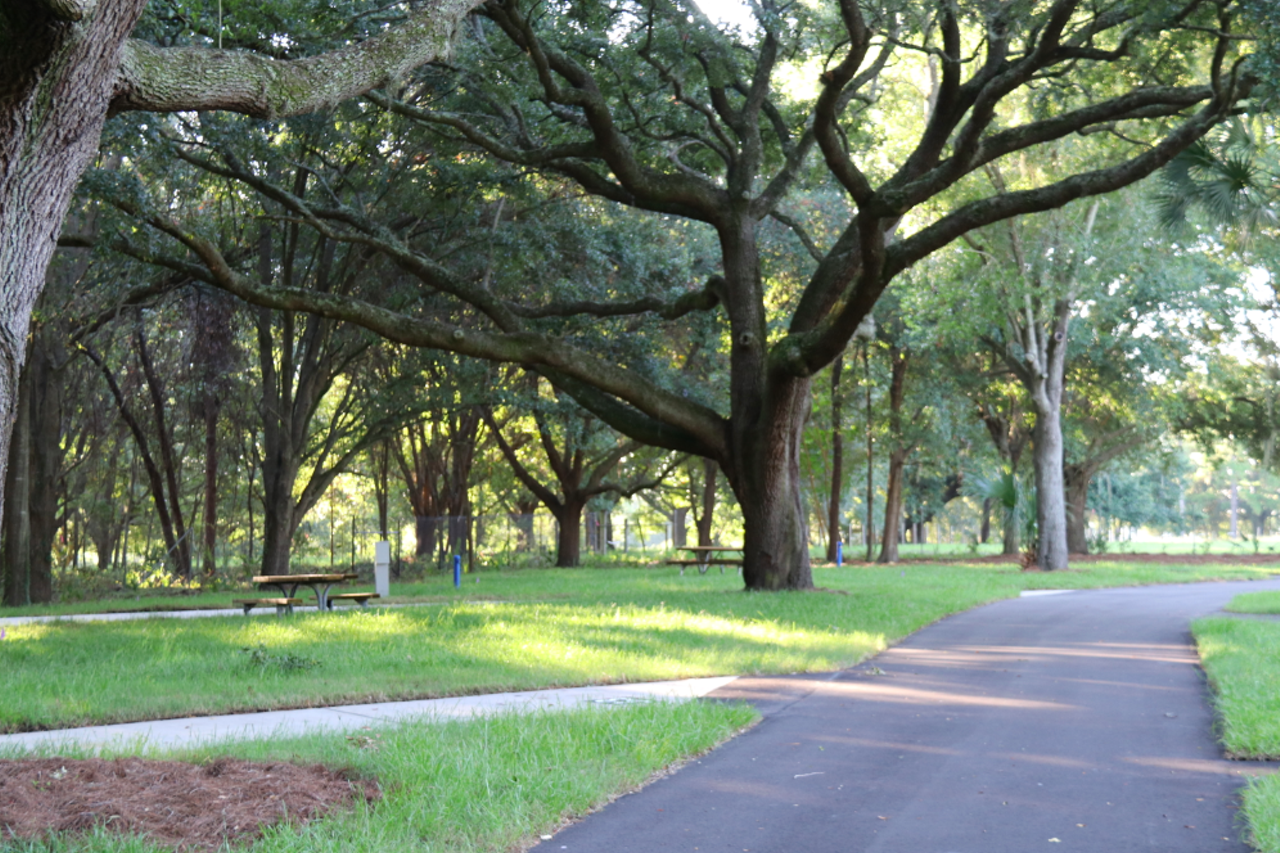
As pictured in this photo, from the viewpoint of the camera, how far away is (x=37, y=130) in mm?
4629

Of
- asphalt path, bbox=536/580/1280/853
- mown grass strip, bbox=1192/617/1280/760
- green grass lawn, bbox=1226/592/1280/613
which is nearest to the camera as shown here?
asphalt path, bbox=536/580/1280/853

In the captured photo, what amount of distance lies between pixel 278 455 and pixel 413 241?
502cm

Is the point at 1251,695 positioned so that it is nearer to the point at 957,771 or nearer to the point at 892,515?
the point at 957,771

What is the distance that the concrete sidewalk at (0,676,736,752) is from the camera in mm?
6671

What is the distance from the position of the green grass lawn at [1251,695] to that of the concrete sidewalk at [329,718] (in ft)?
12.4

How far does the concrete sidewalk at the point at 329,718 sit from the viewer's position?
667cm

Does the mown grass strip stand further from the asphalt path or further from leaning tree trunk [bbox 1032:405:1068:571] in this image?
leaning tree trunk [bbox 1032:405:1068:571]

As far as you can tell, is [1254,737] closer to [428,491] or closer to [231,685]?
[231,685]

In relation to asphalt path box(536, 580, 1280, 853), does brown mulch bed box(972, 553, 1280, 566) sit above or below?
below

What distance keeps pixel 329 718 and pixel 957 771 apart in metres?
4.24

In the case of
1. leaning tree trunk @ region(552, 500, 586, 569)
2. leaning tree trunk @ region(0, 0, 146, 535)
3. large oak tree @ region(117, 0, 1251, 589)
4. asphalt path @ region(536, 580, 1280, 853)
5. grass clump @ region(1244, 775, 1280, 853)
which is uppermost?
large oak tree @ region(117, 0, 1251, 589)

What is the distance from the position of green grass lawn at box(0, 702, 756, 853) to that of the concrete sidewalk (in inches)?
17.8

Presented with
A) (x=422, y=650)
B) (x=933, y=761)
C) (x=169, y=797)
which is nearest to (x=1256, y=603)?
(x=933, y=761)

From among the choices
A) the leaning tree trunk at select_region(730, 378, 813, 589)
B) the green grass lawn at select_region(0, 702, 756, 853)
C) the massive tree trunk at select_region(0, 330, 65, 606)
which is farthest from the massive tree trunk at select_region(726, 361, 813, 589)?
the massive tree trunk at select_region(0, 330, 65, 606)
